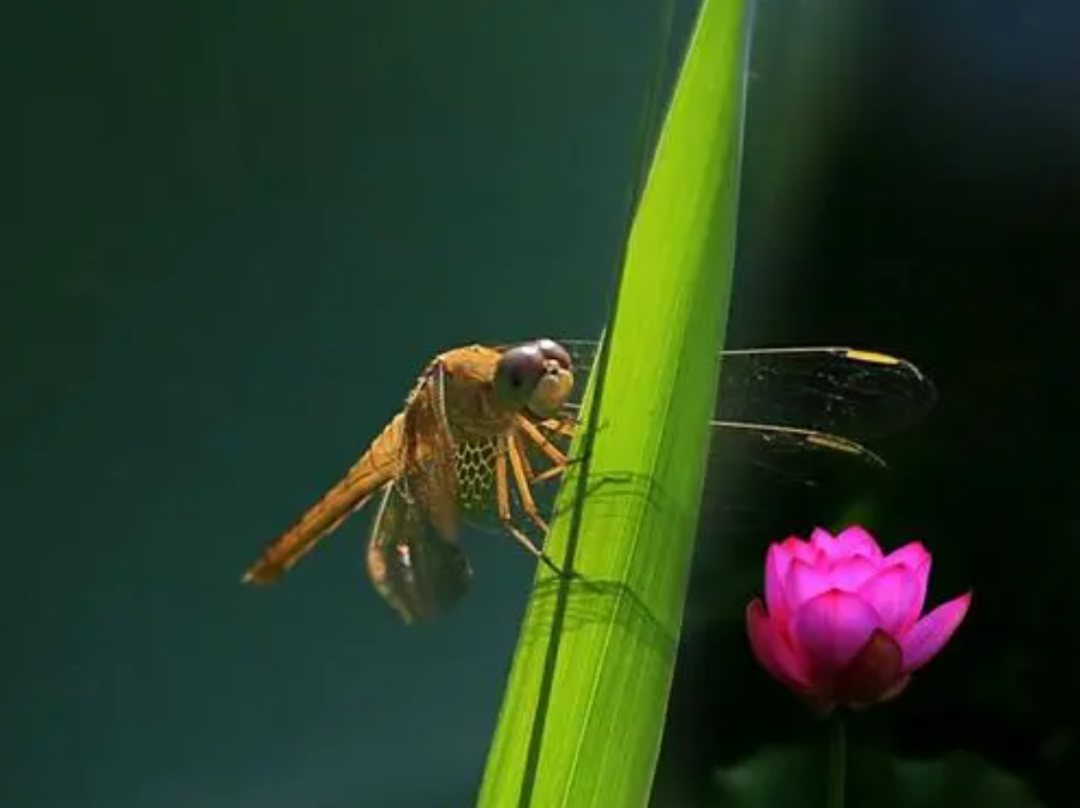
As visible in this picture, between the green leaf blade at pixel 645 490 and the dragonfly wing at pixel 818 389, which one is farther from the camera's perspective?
the dragonfly wing at pixel 818 389

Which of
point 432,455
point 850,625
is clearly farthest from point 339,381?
point 850,625

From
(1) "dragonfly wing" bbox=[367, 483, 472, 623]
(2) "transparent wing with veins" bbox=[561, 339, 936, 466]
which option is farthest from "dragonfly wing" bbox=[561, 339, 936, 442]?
(1) "dragonfly wing" bbox=[367, 483, 472, 623]

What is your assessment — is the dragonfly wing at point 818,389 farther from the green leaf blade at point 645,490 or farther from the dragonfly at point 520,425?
the green leaf blade at point 645,490

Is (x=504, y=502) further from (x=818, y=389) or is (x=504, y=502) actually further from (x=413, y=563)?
(x=818, y=389)

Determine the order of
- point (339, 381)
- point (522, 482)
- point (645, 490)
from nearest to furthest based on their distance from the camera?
point (645, 490)
point (522, 482)
point (339, 381)

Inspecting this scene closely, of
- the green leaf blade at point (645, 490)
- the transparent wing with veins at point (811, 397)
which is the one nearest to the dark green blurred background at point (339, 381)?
the transparent wing with veins at point (811, 397)

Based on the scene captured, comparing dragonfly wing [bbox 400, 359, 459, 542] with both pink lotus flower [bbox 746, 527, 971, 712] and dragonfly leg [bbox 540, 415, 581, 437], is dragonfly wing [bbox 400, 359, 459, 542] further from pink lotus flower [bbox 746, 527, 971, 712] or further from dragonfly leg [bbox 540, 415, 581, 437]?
pink lotus flower [bbox 746, 527, 971, 712]
